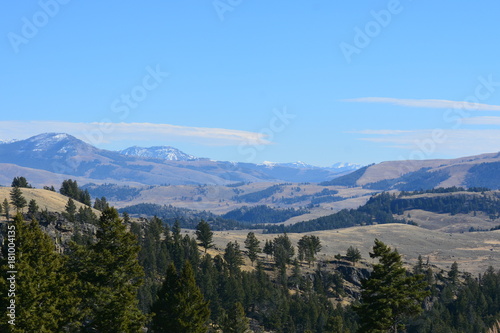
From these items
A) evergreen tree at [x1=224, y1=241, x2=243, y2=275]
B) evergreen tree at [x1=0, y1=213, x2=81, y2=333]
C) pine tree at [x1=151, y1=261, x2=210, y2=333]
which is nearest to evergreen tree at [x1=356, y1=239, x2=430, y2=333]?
pine tree at [x1=151, y1=261, x2=210, y2=333]

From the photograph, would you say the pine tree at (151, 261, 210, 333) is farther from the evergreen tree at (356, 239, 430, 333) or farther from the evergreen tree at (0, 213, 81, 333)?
the evergreen tree at (356, 239, 430, 333)

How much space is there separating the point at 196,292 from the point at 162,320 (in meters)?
3.81

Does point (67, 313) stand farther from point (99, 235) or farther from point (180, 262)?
point (180, 262)

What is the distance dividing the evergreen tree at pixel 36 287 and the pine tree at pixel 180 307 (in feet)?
28.9

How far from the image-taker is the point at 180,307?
46.5 metres

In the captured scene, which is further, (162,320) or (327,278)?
(327,278)

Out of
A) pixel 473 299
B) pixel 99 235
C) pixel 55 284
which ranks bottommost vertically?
pixel 473 299

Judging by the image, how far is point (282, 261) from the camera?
181375 millimetres

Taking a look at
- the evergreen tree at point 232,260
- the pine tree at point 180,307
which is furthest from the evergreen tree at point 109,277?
the evergreen tree at point 232,260

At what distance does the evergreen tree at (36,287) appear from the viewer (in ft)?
115

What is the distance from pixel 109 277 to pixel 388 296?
21.9 m

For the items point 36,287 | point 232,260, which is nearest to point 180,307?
point 36,287

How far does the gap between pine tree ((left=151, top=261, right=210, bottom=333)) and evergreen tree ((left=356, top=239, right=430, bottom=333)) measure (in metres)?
13.8

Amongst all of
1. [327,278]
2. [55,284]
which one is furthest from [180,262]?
[55,284]
